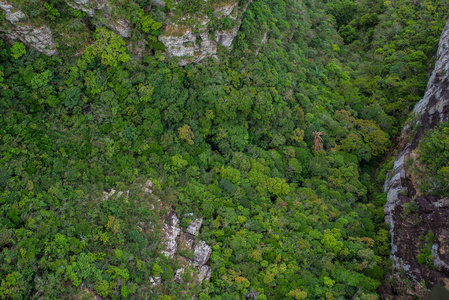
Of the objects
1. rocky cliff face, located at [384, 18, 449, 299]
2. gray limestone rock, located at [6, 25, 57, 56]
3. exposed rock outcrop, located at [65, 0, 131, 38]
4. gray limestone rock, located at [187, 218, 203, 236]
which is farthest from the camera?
gray limestone rock, located at [187, 218, 203, 236]

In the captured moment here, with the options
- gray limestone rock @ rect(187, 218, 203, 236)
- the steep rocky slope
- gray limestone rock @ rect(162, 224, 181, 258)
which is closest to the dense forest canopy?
the steep rocky slope

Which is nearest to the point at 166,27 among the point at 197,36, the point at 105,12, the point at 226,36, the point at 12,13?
the point at 197,36

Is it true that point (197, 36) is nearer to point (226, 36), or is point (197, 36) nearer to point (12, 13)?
point (226, 36)

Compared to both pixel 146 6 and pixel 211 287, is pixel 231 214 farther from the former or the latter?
pixel 146 6

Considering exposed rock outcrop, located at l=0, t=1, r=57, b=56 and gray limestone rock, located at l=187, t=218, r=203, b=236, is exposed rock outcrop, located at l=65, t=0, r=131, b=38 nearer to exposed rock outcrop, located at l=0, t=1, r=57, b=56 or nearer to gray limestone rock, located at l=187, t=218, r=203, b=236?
exposed rock outcrop, located at l=0, t=1, r=57, b=56

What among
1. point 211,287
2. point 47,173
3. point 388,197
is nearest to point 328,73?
point 388,197

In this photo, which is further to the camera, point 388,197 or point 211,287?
point 388,197

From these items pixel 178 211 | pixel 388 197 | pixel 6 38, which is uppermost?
pixel 6 38
